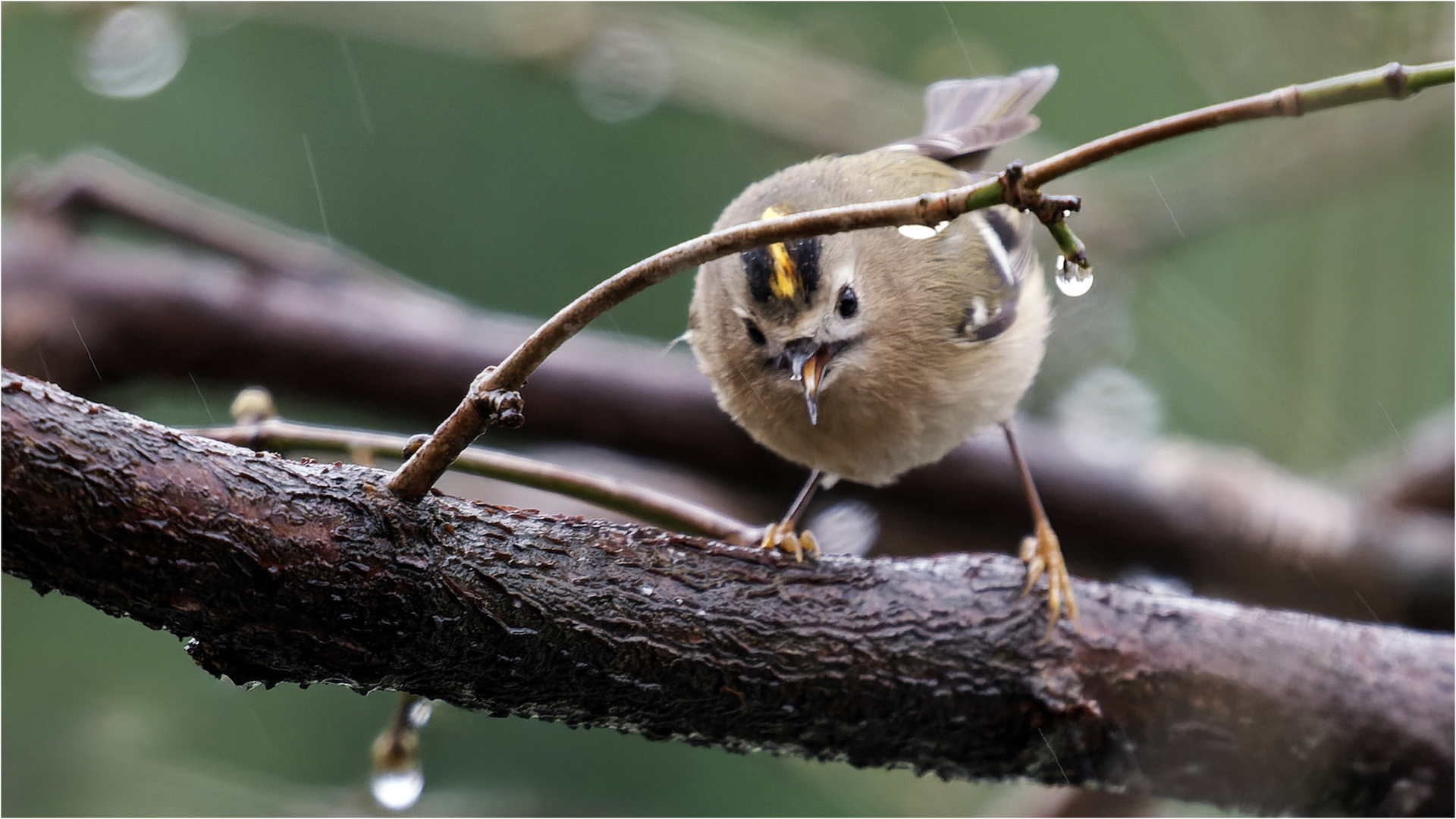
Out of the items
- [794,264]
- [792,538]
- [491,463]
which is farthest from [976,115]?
[491,463]

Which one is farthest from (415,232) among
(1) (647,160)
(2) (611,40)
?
(2) (611,40)

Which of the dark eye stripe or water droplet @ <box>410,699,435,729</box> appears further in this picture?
the dark eye stripe

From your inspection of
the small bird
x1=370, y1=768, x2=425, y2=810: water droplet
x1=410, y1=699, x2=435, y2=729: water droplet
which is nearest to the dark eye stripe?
the small bird

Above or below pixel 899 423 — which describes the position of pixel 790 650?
below

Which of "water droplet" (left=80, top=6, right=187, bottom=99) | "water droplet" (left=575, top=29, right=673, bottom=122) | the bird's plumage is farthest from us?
"water droplet" (left=575, top=29, right=673, bottom=122)

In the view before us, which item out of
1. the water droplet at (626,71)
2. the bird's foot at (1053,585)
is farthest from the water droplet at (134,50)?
the bird's foot at (1053,585)

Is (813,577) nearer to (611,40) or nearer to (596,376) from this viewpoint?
(596,376)

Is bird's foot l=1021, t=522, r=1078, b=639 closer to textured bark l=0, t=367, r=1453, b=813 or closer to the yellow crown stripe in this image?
textured bark l=0, t=367, r=1453, b=813

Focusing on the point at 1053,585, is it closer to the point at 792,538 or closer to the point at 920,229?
the point at 792,538
